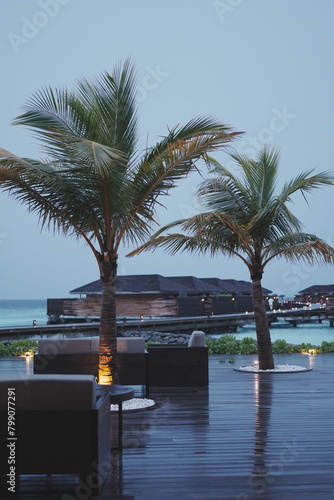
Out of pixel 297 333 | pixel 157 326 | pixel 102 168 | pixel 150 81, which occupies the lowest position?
pixel 297 333

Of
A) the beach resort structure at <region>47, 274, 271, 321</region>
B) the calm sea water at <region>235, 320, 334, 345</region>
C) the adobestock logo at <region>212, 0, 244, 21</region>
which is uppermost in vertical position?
the adobestock logo at <region>212, 0, 244, 21</region>

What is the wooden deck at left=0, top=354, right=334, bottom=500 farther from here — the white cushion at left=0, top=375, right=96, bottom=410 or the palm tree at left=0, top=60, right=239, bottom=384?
the palm tree at left=0, top=60, right=239, bottom=384

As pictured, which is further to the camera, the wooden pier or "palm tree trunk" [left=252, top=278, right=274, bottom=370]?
the wooden pier

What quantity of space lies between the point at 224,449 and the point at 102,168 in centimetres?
329

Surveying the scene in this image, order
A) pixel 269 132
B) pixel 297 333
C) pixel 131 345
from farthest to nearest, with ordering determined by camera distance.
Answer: pixel 297 333, pixel 269 132, pixel 131 345

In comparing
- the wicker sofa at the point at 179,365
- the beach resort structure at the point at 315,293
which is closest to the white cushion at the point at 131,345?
the wicker sofa at the point at 179,365

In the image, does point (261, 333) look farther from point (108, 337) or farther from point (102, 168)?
point (102, 168)

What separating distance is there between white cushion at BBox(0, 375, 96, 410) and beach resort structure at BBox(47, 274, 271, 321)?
27.3m

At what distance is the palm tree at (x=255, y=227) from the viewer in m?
10.1

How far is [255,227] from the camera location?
10.3 meters

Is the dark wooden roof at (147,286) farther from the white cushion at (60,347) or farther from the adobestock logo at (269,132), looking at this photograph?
the white cushion at (60,347)

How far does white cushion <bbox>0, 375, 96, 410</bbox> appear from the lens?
12.6ft

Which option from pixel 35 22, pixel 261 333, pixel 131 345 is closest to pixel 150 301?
pixel 261 333

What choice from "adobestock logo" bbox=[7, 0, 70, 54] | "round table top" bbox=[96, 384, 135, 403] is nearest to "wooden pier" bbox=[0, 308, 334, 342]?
"adobestock logo" bbox=[7, 0, 70, 54]
